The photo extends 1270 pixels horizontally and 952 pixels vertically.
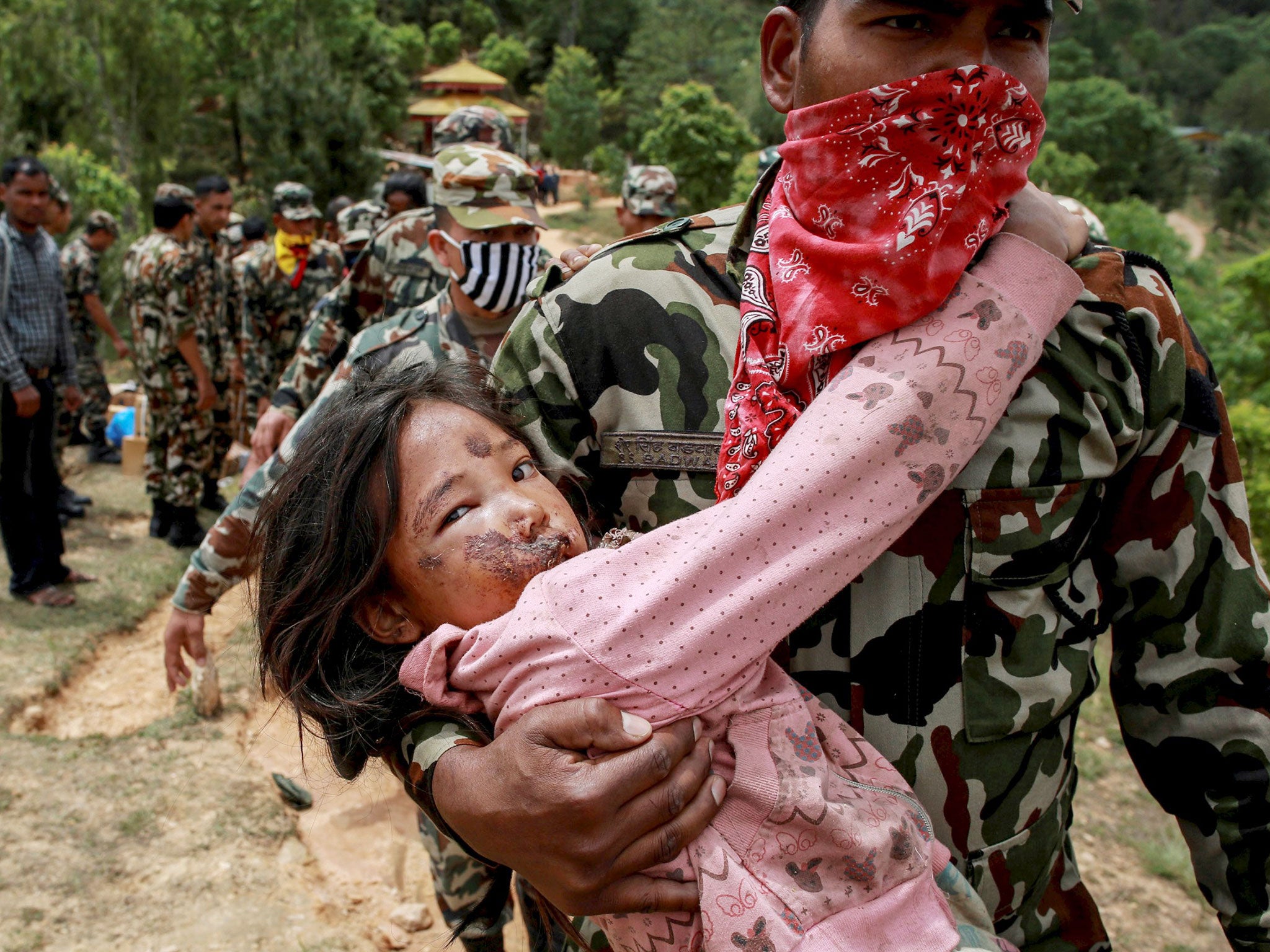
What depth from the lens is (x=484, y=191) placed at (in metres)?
3.23

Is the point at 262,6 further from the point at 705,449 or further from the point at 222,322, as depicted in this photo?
the point at 705,449

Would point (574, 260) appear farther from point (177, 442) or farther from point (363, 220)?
point (177, 442)

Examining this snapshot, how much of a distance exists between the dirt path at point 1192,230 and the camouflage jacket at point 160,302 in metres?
48.3

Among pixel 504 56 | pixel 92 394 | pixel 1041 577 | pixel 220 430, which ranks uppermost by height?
pixel 1041 577

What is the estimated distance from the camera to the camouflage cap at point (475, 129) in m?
4.92

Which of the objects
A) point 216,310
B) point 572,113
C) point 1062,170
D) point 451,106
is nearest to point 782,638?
point 216,310

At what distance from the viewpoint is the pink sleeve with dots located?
111 cm

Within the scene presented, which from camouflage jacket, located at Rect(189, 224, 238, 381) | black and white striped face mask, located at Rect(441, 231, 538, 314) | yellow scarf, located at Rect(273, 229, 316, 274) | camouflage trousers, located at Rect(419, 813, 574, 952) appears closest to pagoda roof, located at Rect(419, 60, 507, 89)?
camouflage jacket, located at Rect(189, 224, 238, 381)

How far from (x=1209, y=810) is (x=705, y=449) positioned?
93 centimetres

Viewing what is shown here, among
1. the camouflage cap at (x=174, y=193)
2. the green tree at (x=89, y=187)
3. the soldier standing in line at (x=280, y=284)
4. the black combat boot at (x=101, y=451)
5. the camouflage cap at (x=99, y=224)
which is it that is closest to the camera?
the camouflage cap at (x=174, y=193)

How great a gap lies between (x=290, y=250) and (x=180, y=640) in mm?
5272

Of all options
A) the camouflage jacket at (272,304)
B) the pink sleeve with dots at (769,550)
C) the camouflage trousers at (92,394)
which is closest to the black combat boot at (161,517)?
the camouflage jacket at (272,304)

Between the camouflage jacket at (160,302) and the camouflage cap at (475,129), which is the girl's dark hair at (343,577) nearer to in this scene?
the camouflage cap at (475,129)

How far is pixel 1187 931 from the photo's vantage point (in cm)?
357
